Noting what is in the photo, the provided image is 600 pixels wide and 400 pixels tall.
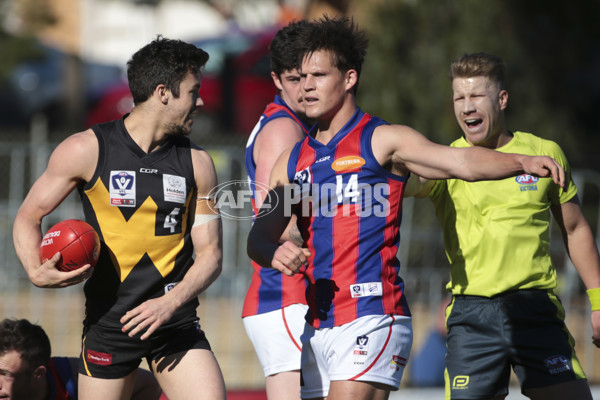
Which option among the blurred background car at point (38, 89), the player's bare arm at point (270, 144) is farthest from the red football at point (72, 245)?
the blurred background car at point (38, 89)

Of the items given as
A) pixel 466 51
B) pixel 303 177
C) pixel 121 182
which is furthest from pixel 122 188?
pixel 466 51

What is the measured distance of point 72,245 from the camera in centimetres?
396

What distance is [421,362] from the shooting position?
8.16 metres

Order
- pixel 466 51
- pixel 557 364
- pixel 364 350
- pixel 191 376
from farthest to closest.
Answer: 1. pixel 466 51
2. pixel 557 364
3. pixel 191 376
4. pixel 364 350

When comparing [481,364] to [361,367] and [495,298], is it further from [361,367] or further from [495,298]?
[361,367]

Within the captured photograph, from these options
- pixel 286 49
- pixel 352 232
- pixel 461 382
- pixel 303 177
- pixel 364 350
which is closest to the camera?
pixel 364 350

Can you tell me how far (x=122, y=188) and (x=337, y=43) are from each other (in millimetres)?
1316

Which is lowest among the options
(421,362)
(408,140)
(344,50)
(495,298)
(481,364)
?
(421,362)

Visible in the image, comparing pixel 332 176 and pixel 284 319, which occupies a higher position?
pixel 332 176

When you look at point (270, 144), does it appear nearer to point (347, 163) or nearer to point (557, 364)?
point (347, 163)

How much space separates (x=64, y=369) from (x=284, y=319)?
1405 mm

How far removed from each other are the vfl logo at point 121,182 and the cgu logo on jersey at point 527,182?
2136mm

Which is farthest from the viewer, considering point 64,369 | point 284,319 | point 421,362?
point 421,362

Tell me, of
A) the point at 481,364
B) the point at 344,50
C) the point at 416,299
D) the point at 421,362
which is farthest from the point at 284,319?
the point at 416,299
